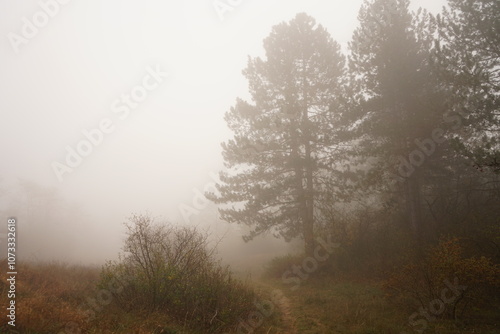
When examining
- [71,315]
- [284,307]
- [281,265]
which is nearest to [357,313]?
[284,307]

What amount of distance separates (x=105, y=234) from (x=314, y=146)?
221ft

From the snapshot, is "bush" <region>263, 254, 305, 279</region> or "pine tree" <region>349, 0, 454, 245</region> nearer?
"pine tree" <region>349, 0, 454, 245</region>

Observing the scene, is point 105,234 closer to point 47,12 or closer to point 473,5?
point 47,12

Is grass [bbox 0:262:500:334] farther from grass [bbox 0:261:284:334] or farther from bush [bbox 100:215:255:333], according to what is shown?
bush [bbox 100:215:255:333]

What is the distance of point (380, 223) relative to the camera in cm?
1384

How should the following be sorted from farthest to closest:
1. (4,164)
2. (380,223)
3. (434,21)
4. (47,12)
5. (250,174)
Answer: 1. (4,164)
2. (47,12)
3. (250,174)
4. (380,223)
5. (434,21)

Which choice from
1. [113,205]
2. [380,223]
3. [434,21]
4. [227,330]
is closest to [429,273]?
[380,223]

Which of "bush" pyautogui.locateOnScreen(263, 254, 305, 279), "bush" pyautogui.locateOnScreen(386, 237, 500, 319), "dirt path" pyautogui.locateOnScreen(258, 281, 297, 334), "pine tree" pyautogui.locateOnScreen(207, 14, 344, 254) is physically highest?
"pine tree" pyautogui.locateOnScreen(207, 14, 344, 254)

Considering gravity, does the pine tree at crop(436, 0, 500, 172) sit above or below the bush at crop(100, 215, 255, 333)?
above

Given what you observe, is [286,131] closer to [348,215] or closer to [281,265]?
[348,215]

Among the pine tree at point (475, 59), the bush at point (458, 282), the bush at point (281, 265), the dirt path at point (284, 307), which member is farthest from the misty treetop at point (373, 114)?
the bush at point (458, 282)

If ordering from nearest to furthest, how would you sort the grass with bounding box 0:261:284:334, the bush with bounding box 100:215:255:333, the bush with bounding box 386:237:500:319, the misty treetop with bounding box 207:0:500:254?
1. the grass with bounding box 0:261:284:334
2. the bush with bounding box 386:237:500:319
3. the bush with bounding box 100:215:255:333
4. the misty treetop with bounding box 207:0:500:254

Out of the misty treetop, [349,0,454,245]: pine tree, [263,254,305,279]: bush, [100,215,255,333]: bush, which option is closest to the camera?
[100,215,255,333]: bush

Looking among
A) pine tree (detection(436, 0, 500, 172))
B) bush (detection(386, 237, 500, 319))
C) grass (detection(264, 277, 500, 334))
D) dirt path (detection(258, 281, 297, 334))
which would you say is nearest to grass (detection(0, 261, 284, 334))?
dirt path (detection(258, 281, 297, 334))
